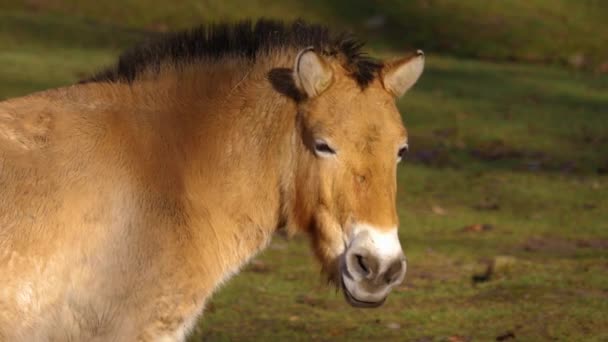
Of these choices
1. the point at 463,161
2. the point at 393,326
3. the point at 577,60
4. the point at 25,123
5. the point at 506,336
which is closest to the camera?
the point at 25,123

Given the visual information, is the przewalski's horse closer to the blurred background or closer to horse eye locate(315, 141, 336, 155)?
horse eye locate(315, 141, 336, 155)

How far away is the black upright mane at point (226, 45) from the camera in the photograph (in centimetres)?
646

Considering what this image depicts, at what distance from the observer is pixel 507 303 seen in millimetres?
9758

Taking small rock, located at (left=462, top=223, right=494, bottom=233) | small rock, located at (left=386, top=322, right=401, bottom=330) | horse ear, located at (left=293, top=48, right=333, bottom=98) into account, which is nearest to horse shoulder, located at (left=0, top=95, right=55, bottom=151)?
horse ear, located at (left=293, top=48, right=333, bottom=98)

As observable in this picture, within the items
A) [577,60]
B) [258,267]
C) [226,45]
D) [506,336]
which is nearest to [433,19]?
[577,60]

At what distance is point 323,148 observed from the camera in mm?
6023

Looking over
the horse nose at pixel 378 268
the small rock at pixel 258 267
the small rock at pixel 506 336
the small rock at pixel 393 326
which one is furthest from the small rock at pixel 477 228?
the horse nose at pixel 378 268

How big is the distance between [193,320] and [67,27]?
15.9 meters

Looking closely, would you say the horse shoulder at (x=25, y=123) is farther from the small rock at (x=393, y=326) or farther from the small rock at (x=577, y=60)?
the small rock at (x=577, y=60)

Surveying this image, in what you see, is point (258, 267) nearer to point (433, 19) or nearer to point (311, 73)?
point (311, 73)

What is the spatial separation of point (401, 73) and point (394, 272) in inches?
47.1

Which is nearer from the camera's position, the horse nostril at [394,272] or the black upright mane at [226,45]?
the horse nostril at [394,272]

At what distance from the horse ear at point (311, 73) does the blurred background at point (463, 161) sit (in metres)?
1.14

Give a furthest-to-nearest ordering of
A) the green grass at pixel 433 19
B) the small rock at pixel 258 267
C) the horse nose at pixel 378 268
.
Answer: the green grass at pixel 433 19 < the small rock at pixel 258 267 < the horse nose at pixel 378 268
